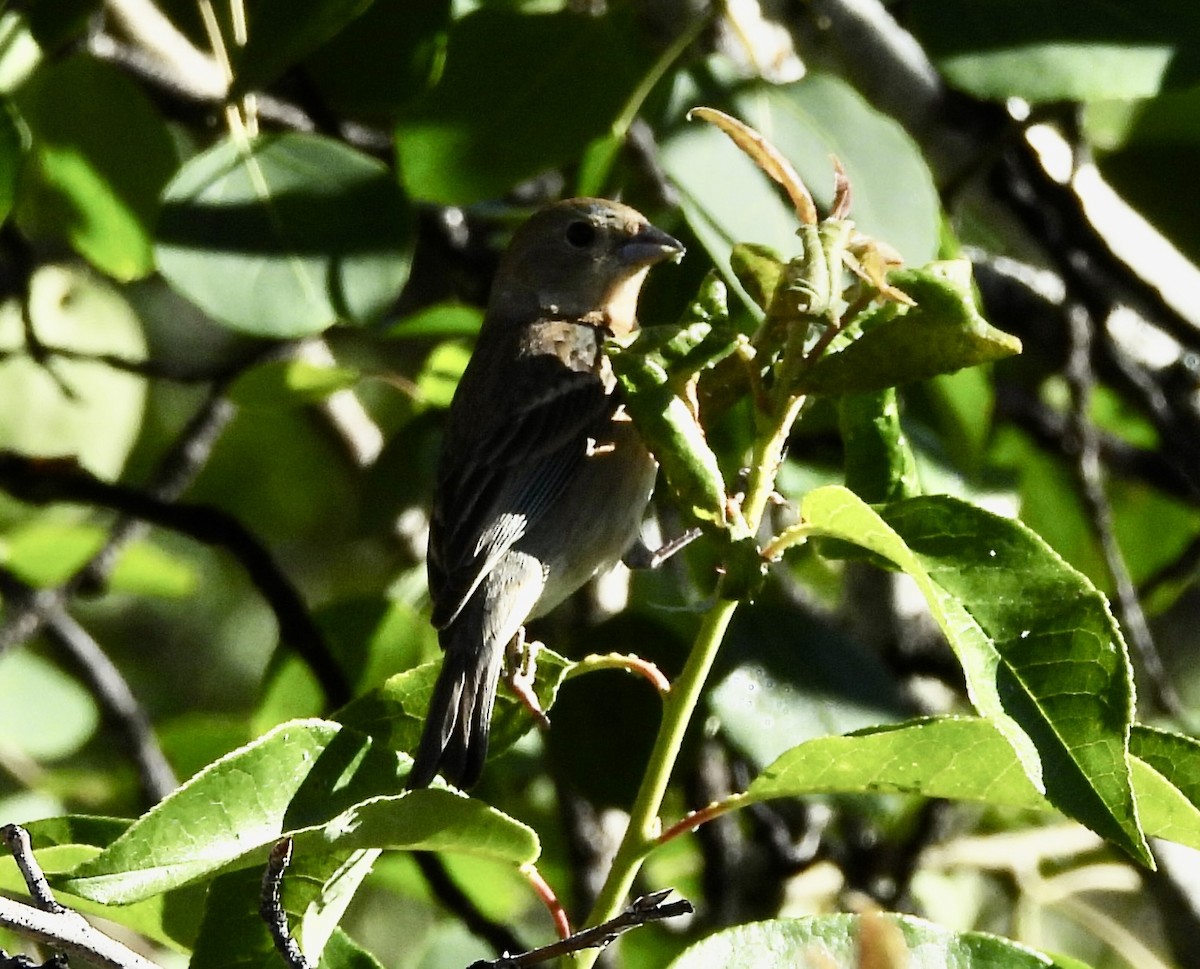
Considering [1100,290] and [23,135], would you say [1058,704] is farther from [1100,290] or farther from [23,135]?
[1100,290]

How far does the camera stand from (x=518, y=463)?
11.0 ft

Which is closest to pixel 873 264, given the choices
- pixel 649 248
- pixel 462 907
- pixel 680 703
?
pixel 680 703

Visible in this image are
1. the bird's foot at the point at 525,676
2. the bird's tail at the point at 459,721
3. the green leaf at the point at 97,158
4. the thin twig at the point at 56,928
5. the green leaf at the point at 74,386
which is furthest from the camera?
the green leaf at the point at 74,386

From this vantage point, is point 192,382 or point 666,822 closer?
point 192,382

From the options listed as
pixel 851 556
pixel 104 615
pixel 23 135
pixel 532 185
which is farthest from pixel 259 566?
pixel 104 615

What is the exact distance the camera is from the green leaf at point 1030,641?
60.7 inches

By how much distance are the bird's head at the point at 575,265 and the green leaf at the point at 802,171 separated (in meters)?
0.72

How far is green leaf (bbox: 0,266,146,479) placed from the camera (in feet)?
13.1

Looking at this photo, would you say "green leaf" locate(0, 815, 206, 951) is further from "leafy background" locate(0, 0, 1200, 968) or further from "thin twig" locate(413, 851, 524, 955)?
"thin twig" locate(413, 851, 524, 955)

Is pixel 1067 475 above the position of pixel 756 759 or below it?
below

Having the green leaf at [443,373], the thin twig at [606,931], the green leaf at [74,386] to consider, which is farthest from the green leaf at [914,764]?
the green leaf at [74,386]

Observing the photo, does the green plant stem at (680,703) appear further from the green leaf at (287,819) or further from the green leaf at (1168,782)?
the green leaf at (1168,782)

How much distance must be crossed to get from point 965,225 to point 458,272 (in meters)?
1.45

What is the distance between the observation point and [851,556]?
1996mm
